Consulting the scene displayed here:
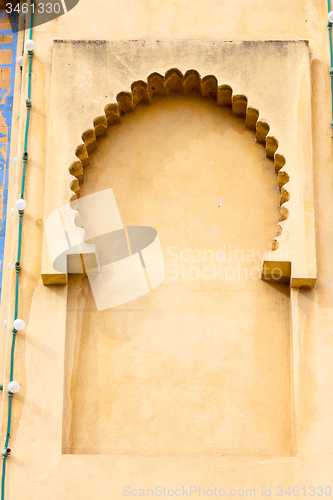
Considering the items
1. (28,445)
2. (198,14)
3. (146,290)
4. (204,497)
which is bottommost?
(204,497)

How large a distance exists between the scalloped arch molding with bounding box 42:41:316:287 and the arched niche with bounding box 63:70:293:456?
0.02 meters

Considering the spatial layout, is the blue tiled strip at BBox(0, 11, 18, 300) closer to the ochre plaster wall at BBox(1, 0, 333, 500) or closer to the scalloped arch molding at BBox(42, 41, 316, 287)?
the ochre plaster wall at BBox(1, 0, 333, 500)

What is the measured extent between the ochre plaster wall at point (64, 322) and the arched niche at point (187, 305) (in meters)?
0.14

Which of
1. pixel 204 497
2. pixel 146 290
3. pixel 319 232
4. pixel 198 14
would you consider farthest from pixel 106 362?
pixel 198 14

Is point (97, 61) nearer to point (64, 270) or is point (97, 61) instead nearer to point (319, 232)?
point (64, 270)

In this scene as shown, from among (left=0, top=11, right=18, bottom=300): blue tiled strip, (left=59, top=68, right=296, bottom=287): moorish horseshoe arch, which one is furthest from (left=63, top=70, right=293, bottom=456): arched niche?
(left=0, top=11, right=18, bottom=300): blue tiled strip

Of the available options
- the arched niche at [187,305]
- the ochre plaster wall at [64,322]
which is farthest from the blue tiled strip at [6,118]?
the arched niche at [187,305]

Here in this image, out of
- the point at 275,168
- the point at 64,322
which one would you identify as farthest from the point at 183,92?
the point at 64,322

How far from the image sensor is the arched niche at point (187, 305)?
478cm

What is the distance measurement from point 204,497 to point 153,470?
0.33 m

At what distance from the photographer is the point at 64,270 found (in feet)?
16.1

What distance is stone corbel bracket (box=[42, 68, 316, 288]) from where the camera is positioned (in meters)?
4.90

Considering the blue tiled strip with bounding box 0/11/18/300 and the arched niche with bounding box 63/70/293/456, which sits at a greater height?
the blue tiled strip with bounding box 0/11/18/300

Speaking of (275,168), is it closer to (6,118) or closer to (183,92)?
(183,92)
